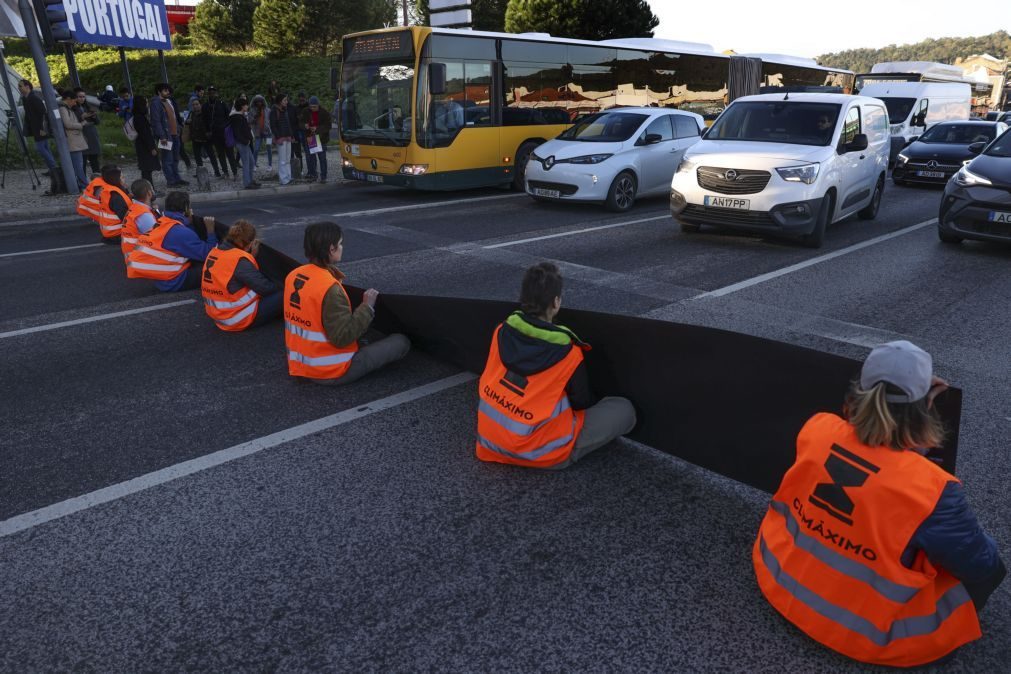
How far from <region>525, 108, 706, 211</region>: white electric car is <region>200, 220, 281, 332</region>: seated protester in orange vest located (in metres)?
7.33

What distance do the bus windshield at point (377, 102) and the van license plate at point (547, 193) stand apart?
290 cm

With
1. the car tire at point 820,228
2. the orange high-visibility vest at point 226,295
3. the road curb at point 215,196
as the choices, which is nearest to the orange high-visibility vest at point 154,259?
the orange high-visibility vest at point 226,295

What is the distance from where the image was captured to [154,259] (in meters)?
7.15

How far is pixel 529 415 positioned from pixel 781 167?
707 cm

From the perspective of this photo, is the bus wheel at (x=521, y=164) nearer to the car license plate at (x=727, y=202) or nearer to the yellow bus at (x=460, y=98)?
the yellow bus at (x=460, y=98)

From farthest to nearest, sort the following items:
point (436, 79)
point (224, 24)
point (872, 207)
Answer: point (224, 24) < point (436, 79) < point (872, 207)

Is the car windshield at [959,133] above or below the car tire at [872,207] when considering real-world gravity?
above

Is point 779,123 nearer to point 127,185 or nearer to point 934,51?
point 127,185

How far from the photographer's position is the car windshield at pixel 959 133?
659 inches

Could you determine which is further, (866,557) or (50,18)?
(50,18)

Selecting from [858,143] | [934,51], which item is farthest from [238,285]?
[934,51]

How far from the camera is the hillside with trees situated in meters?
148

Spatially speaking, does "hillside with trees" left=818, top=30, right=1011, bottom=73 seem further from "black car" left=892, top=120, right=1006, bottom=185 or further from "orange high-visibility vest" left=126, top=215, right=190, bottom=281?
"orange high-visibility vest" left=126, top=215, right=190, bottom=281

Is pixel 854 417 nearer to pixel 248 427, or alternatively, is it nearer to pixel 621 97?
pixel 248 427
